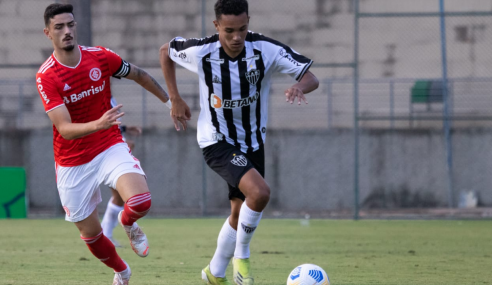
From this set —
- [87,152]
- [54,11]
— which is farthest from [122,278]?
[54,11]

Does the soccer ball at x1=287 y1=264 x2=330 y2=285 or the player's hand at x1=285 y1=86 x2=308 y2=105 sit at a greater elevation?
the player's hand at x1=285 y1=86 x2=308 y2=105

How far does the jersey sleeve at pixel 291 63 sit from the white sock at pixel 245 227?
1.12 m

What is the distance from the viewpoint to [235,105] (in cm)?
595

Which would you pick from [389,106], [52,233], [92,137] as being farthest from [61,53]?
[389,106]

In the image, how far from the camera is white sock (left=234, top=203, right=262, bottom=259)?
574cm

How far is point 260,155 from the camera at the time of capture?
6.08 m

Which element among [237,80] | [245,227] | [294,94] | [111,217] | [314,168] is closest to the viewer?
[294,94]

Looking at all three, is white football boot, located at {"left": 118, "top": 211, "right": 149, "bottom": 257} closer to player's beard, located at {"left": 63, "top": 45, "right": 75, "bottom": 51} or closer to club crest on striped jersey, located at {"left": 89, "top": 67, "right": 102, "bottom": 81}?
club crest on striped jersey, located at {"left": 89, "top": 67, "right": 102, "bottom": 81}

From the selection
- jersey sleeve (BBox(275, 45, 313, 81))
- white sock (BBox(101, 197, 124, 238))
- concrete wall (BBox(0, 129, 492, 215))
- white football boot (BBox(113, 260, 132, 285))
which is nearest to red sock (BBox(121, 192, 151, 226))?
white football boot (BBox(113, 260, 132, 285))

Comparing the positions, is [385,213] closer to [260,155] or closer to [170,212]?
[170,212]

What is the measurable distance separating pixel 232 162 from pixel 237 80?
646 millimetres

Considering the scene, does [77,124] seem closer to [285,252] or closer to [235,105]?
[235,105]

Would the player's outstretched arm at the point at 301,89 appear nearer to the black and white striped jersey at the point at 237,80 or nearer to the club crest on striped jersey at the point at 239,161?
the black and white striped jersey at the point at 237,80

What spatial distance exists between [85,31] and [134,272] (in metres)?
6.91
